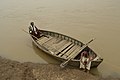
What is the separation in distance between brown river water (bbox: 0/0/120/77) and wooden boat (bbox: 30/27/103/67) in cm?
58

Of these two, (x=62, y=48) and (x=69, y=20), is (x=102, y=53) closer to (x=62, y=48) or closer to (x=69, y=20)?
(x=62, y=48)

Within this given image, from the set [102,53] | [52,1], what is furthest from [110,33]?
[52,1]

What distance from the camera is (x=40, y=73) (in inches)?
394

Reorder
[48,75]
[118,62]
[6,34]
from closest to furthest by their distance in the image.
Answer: [48,75]
[118,62]
[6,34]

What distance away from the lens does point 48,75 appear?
983 cm

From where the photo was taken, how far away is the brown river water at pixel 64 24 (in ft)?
40.2

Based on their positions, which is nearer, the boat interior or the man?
the man

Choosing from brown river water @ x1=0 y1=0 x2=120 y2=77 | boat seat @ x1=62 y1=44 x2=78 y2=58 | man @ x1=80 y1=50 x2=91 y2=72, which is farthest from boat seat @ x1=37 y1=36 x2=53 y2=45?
man @ x1=80 y1=50 x2=91 y2=72

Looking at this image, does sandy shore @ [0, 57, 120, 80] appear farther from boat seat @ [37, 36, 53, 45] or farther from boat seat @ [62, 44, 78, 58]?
boat seat @ [37, 36, 53, 45]

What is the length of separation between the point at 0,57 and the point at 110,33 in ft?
22.6

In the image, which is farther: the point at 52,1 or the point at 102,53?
the point at 52,1

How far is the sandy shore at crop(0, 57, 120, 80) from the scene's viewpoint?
31.6ft

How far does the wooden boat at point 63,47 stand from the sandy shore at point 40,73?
543mm

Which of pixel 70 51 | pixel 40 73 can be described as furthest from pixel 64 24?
pixel 40 73
